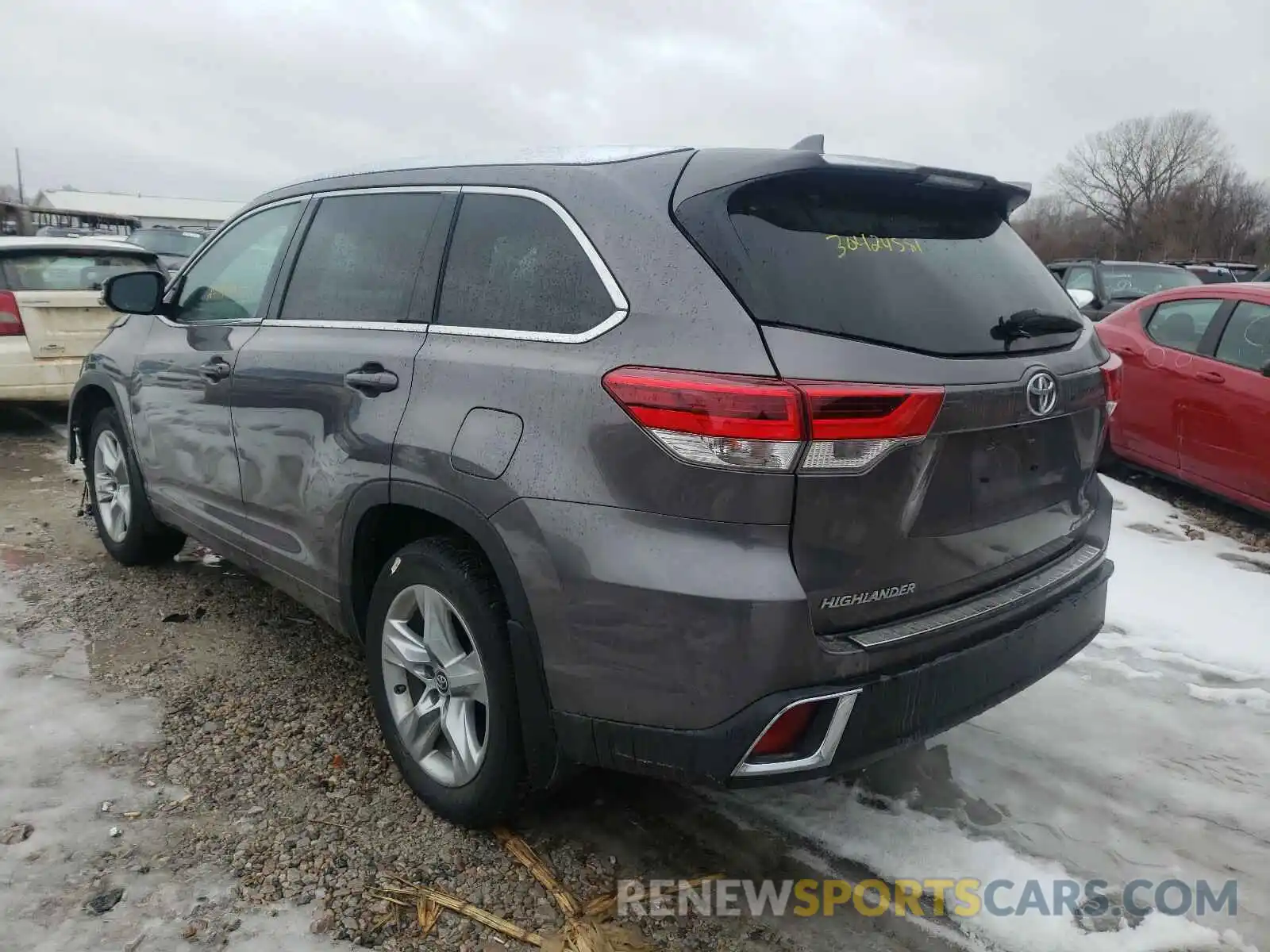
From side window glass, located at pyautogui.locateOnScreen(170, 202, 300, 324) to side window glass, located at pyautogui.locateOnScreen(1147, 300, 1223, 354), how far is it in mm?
5564

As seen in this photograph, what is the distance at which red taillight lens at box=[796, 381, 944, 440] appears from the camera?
6.50 ft

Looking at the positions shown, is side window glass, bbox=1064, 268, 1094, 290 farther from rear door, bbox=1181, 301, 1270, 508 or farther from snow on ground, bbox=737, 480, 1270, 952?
snow on ground, bbox=737, 480, 1270, 952

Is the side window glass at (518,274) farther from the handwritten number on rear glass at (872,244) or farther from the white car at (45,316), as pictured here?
the white car at (45,316)

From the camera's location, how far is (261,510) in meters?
3.39

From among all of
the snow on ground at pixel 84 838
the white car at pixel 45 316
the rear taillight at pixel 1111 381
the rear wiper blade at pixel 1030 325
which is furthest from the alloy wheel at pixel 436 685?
the white car at pixel 45 316

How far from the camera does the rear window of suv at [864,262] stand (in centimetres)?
212

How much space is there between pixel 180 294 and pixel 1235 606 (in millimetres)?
5040

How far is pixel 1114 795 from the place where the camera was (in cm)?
297

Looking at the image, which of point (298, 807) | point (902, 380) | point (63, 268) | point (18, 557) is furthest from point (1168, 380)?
point (63, 268)

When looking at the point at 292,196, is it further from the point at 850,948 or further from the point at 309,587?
the point at 850,948

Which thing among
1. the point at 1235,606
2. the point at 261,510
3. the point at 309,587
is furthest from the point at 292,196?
the point at 1235,606

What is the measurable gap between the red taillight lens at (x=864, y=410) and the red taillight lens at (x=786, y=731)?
594mm

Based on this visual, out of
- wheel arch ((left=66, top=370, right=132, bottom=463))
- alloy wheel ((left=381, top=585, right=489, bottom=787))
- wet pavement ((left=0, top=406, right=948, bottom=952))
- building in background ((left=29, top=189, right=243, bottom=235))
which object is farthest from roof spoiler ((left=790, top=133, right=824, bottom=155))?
building in background ((left=29, top=189, right=243, bottom=235))

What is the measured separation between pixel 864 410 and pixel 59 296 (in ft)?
23.7
